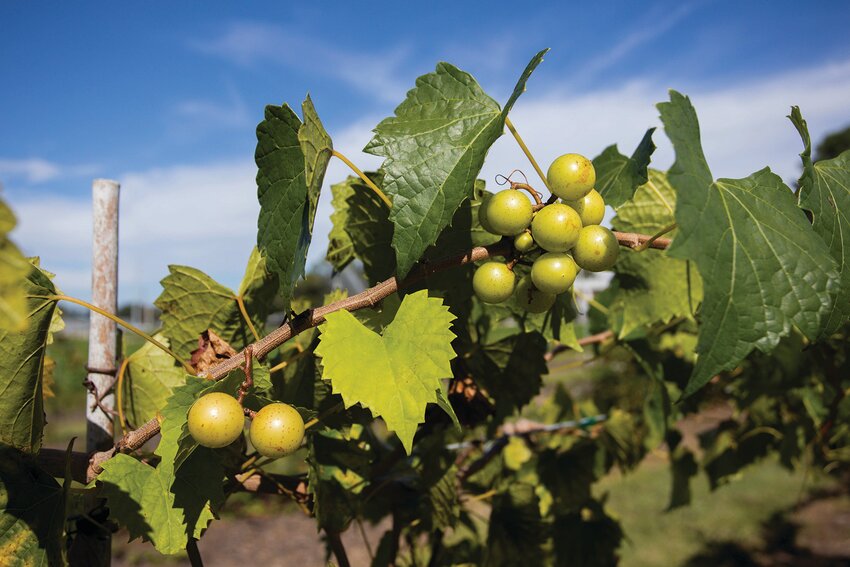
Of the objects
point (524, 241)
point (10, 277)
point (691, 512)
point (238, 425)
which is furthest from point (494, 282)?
point (691, 512)

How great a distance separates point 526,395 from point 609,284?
0.49 metres

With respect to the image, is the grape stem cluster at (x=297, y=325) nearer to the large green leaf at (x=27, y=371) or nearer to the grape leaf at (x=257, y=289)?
the large green leaf at (x=27, y=371)

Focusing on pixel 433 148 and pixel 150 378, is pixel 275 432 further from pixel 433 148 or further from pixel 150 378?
pixel 150 378

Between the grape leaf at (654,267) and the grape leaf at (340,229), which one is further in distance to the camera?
the grape leaf at (654,267)

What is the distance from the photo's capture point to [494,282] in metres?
1.02

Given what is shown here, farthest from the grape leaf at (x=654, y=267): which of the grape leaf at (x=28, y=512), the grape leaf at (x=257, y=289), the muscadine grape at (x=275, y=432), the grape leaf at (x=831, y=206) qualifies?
the grape leaf at (x=28, y=512)

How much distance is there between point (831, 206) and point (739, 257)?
30cm

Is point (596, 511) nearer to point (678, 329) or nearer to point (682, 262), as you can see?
point (678, 329)

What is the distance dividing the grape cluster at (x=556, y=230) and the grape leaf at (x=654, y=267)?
0.80 m

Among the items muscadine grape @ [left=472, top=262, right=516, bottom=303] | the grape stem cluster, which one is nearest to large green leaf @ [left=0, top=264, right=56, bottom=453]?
the grape stem cluster

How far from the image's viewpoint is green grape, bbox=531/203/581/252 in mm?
954

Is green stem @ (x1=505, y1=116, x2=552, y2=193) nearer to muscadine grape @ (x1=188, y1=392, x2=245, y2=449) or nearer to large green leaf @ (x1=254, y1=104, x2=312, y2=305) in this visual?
large green leaf @ (x1=254, y1=104, x2=312, y2=305)

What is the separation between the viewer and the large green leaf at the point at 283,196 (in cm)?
102

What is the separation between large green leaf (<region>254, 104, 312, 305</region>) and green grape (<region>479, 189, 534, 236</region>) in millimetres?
282
